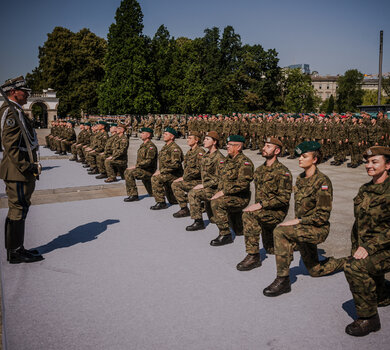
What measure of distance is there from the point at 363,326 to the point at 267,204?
190 centimetres

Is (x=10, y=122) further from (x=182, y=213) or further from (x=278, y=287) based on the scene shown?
(x=278, y=287)

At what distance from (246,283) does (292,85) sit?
72057 mm

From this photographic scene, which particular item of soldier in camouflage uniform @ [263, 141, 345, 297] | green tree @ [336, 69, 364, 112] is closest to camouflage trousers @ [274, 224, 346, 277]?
soldier in camouflage uniform @ [263, 141, 345, 297]

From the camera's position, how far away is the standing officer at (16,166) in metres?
4.93

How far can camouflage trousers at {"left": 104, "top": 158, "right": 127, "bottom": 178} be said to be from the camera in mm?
11195

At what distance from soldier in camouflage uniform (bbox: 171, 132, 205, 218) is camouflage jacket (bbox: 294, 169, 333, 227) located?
3.29 metres

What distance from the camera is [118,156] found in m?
11.0

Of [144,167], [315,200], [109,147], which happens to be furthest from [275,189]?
[109,147]

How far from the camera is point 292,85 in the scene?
71750 millimetres

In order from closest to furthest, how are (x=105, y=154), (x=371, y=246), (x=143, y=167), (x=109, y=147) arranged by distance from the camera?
(x=371, y=246), (x=143, y=167), (x=109, y=147), (x=105, y=154)

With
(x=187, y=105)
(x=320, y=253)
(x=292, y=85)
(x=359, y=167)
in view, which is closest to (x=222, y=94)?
(x=187, y=105)

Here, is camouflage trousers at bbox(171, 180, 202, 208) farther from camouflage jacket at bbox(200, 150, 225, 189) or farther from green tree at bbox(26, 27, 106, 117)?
green tree at bbox(26, 27, 106, 117)

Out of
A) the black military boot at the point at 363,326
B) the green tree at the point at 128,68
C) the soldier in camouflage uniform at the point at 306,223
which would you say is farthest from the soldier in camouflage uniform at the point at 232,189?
the green tree at the point at 128,68

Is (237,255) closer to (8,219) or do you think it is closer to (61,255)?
(61,255)
